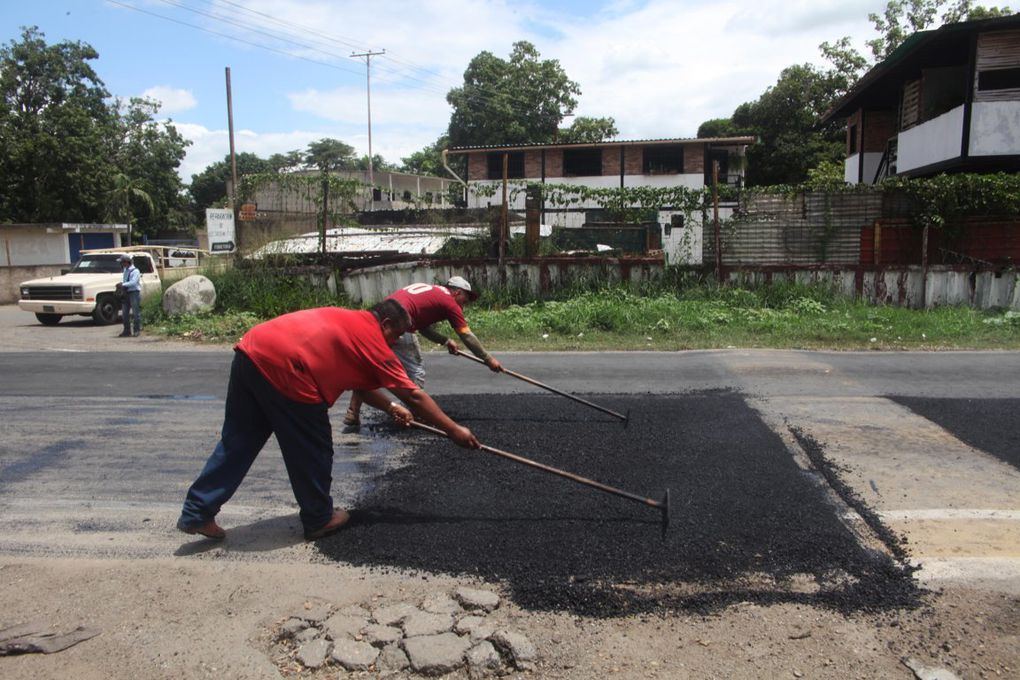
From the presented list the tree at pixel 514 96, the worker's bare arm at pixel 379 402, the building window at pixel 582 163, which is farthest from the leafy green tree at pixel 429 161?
the worker's bare arm at pixel 379 402

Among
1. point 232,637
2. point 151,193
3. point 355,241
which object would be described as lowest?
point 232,637

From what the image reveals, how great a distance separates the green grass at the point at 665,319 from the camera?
1126cm

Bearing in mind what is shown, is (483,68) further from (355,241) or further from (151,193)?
(355,241)

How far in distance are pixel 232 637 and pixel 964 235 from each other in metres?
14.7

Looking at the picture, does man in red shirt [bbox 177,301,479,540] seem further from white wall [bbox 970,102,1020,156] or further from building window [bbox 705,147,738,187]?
building window [bbox 705,147,738,187]

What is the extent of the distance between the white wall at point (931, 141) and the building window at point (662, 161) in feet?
42.4

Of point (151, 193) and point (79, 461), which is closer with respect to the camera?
point (79, 461)

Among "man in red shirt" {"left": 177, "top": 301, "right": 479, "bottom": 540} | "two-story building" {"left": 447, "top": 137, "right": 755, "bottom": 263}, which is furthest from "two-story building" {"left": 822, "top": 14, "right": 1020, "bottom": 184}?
"man in red shirt" {"left": 177, "top": 301, "right": 479, "bottom": 540}

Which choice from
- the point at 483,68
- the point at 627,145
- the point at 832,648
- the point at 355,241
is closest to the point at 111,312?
Answer: the point at 355,241

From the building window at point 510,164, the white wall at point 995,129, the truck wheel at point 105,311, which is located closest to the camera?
the truck wheel at point 105,311

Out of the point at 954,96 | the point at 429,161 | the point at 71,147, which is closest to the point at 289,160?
the point at 429,161

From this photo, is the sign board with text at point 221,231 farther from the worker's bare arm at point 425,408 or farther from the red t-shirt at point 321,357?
the worker's bare arm at point 425,408

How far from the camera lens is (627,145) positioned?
107 feet

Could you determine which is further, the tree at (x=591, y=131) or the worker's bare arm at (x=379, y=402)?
the tree at (x=591, y=131)
